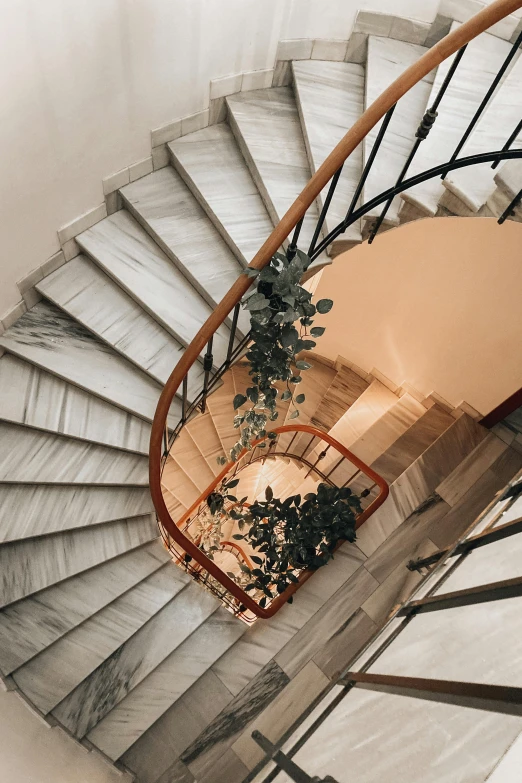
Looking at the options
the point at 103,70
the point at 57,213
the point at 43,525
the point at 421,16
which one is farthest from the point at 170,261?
the point at 421,16

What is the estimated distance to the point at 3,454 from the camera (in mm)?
3264

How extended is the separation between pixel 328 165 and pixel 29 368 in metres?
2.21

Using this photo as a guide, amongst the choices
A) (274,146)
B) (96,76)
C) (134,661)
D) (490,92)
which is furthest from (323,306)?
(134,661)

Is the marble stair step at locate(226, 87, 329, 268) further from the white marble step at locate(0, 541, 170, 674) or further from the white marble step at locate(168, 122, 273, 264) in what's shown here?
the white marble step at locate(0, 541, 170, 674)

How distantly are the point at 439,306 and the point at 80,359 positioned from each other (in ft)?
9.75

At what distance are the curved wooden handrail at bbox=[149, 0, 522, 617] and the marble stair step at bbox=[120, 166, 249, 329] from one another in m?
0.78

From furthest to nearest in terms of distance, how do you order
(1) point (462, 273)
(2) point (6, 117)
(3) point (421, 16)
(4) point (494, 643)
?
1. (1) point (462, 273)
2. (3) point (421, 16)
3. (2) point (6, 117)
4. (4) point (494, 643)

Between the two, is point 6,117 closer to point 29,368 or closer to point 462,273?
point 29,368

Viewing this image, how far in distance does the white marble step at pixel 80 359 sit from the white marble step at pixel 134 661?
49.4 inches

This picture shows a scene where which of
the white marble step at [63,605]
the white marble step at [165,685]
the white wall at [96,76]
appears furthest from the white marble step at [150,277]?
the white marble step at [165,685]

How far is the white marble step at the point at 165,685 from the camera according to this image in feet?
10.7

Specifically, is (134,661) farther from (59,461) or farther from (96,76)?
(96,76)

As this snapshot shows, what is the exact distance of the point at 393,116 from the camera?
338cm

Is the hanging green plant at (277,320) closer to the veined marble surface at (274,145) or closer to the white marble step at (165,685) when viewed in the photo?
the veined marble surface at (274,145)
